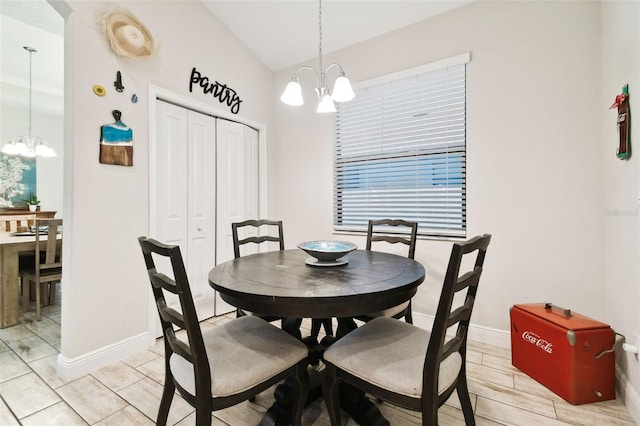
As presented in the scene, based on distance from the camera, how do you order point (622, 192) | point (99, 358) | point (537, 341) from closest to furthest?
1. point (622, 192)
2. point (537, 341)
3. point (99, 358)

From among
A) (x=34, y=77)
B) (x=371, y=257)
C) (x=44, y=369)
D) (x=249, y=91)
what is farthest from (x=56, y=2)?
(x=34, y=77)

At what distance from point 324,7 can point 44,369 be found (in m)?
3.56

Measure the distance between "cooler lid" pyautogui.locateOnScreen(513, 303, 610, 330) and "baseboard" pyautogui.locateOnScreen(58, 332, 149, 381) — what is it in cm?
281

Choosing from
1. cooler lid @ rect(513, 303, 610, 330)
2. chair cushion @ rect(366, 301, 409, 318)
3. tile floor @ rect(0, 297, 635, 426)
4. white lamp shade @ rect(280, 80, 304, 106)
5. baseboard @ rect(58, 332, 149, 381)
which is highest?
white lamp shade @ rect(280, 80, 304, 106)

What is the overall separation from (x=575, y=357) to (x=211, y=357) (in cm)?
193

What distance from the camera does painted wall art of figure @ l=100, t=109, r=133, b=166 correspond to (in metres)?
1.99

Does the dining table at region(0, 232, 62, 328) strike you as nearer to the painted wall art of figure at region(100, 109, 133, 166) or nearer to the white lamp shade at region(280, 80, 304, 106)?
the painted wall art of figure at region(100, 109, 133, 166)

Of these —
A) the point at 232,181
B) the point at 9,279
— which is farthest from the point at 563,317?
the point at 9,279

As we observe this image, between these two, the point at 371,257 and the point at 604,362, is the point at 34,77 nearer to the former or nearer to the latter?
the point at 371,257

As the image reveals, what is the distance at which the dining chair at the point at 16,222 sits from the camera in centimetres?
419

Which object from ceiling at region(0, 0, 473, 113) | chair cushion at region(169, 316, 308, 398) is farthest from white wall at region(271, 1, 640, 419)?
chair cushion at region(169, 316, 308, 398)

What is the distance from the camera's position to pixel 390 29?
268 cm

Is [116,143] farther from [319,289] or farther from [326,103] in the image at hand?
[319,289]

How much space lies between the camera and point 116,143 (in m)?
2.05
